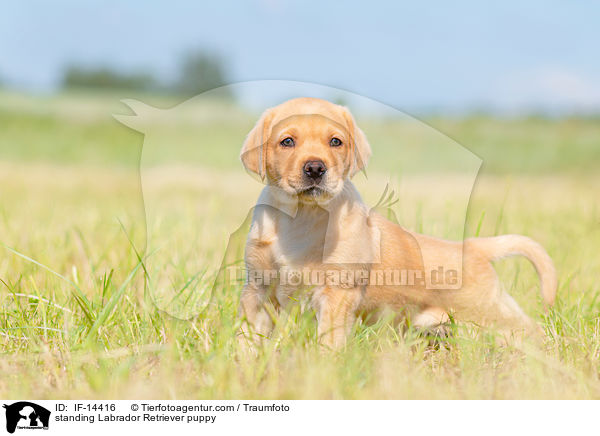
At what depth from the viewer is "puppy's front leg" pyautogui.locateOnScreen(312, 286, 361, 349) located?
2.80 m

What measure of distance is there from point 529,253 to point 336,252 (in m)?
1.18

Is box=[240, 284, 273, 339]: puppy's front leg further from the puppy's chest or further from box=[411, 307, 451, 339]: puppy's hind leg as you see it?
box=[411, 307, 451, 339]: puppy's hind leg

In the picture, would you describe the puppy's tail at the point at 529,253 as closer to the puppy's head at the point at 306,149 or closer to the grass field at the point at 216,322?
the grass field at the point at 216,322

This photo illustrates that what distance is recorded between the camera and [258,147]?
2.80m

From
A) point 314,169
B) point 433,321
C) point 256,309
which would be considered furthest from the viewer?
point 433,321

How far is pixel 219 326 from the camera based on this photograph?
2967 millimetres

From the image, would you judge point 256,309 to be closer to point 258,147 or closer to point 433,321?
point 258,147

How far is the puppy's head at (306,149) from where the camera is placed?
2654 millimetres

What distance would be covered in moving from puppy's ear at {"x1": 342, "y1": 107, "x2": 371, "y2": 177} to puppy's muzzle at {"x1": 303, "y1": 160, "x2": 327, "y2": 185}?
0.21 meters
